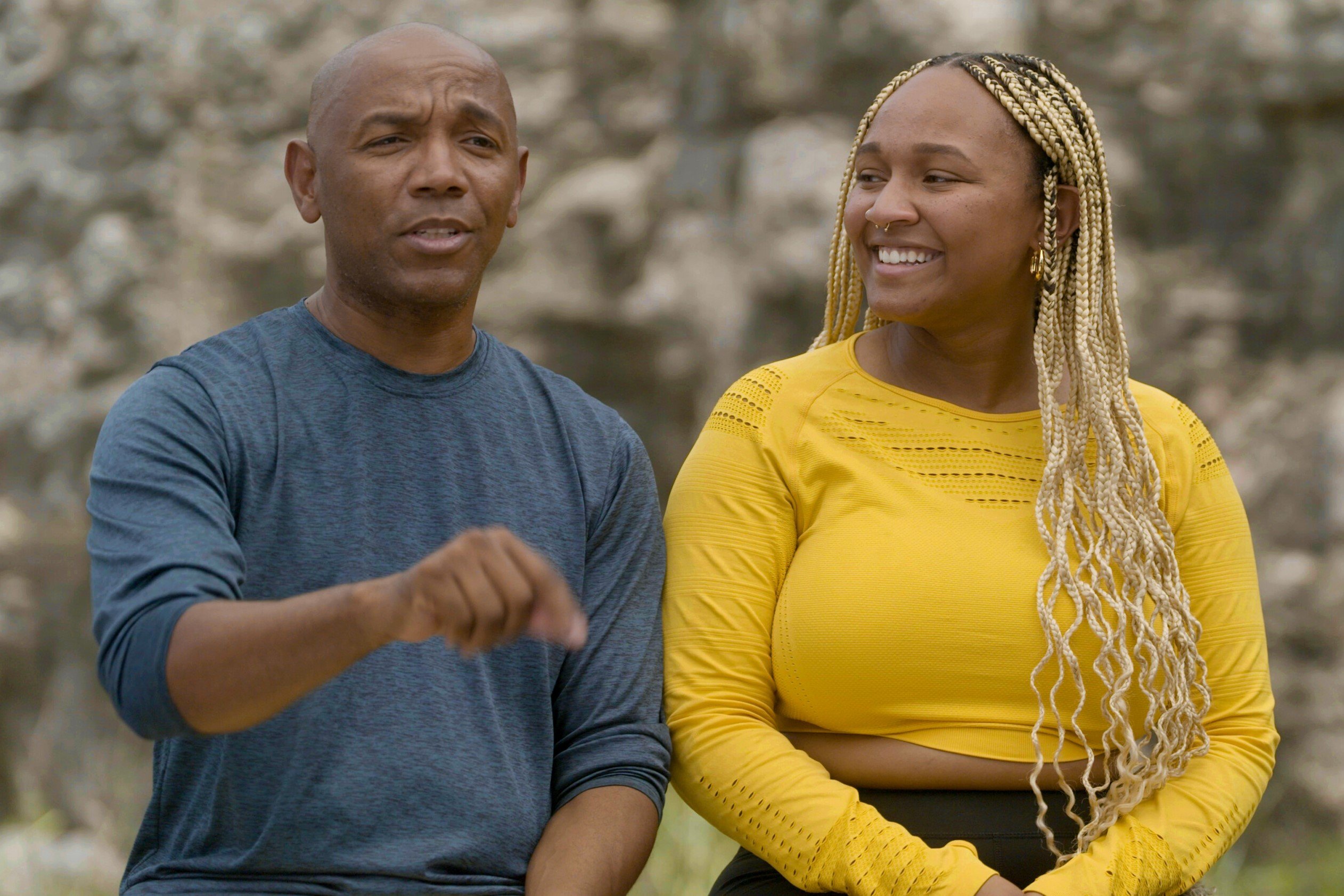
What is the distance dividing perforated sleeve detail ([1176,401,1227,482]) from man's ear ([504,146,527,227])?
105cm

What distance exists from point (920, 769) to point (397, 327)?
0.95m

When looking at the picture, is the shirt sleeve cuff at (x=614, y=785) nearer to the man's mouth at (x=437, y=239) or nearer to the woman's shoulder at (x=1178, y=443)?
the man's mouth at (x=437, y=239)

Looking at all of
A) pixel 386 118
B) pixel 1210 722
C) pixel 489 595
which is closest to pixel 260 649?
pixel 489 595

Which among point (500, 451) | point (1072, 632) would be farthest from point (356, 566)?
point (1072, 632)

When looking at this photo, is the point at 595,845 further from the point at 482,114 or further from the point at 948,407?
the point at 482,114

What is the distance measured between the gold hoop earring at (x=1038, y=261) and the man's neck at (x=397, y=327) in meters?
0.84

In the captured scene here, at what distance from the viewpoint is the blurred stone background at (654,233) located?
340 centimetres

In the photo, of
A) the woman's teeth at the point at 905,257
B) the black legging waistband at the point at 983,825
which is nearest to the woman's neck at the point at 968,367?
the woman's teeth at the point at 905,257

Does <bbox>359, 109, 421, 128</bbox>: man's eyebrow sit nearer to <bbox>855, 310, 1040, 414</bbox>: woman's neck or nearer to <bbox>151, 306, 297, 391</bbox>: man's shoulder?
<bbox>151, 306, 297, 391</bbox>: man's shoulder

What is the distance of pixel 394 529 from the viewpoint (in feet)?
6.56

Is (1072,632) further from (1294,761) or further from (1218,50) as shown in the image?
(1218,50)

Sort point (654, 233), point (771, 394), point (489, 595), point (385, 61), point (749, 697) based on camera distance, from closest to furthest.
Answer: point (489, 595)
point (385, 61)
point (749, 697)
point (771, 394)
point (654, 233)

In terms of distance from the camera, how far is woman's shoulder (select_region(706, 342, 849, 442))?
224cm

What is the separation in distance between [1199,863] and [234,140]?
2.89 m
